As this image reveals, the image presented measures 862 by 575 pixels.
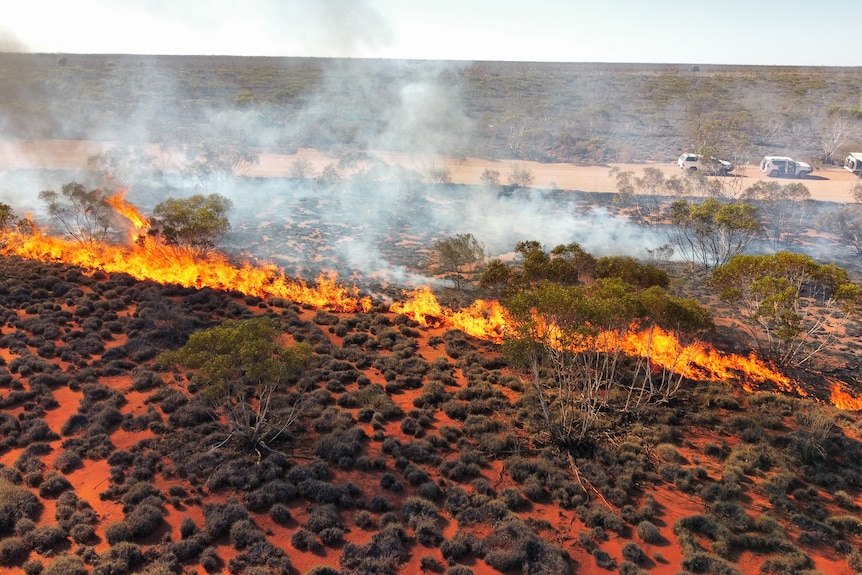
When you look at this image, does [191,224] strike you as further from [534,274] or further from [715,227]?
[715,227]

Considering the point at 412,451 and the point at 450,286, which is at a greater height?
the point at 450,286

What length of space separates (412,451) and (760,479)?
40.3 ft

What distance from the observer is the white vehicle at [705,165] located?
61.7 metres

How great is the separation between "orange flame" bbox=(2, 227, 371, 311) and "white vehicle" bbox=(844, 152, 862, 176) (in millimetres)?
63875

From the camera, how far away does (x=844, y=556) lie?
15789 mm

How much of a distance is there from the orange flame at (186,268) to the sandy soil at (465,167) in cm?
2742

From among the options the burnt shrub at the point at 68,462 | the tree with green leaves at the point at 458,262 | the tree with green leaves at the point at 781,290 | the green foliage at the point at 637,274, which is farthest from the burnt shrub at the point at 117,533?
the tree with green leaves at the point at 781,290

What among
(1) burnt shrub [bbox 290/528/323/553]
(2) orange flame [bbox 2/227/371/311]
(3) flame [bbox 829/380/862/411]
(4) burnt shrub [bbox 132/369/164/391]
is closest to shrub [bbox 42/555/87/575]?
(1) burnt shrub [bbox 290/528/323/553]

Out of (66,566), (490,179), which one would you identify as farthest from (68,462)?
(490,179)

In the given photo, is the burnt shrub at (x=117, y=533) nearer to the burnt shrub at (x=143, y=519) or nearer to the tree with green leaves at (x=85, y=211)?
the burnt shrub at (x=143, y=519)

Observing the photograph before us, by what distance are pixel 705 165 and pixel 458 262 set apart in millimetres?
41747

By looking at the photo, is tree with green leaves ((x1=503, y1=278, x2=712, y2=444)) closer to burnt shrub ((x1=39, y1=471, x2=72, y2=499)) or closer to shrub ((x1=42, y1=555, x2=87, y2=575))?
shrub ((x1=42, y1=555, x2=87, y2=575))

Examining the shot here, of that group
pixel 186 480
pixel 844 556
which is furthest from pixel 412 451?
pixel 844 556

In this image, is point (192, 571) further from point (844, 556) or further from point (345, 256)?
point (345, 256)
